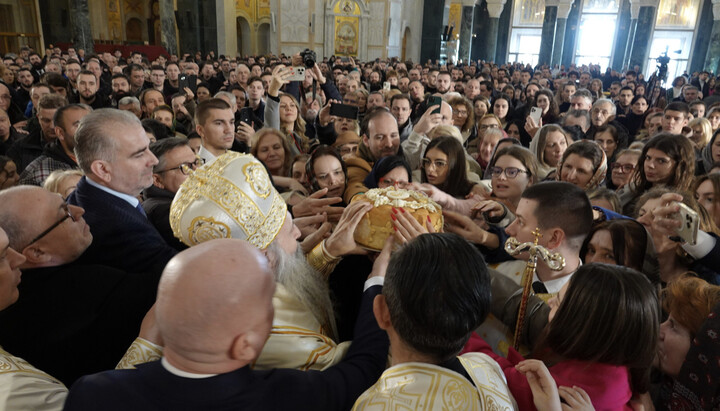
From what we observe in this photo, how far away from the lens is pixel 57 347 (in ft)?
5.38

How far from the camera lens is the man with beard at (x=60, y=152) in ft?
12.3

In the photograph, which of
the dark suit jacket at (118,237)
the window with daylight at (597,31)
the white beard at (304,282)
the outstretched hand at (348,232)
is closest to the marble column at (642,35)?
the window with daylight at (597,31)

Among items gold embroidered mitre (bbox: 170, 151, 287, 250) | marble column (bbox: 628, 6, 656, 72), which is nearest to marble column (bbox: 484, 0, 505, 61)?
marble column (bbox: 628, 6, 656, 72)

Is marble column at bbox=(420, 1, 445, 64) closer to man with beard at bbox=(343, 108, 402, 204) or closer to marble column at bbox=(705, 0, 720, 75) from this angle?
marble column at bbox=(705, 0, 720, 75)

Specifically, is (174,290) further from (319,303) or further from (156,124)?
(156,124)

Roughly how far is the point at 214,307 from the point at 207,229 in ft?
2.51

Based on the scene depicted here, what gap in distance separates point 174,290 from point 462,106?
579cm

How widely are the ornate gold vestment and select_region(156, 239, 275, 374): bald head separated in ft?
1.18

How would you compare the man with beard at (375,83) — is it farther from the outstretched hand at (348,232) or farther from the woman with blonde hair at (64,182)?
the outstretched hand at (348,232)

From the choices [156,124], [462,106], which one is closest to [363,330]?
[156,124]

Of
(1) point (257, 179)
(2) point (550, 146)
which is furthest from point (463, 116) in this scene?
(1) point (257, 179)

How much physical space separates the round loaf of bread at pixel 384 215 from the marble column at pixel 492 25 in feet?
88.4

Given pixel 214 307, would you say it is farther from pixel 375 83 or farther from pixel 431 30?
pixel 431 30

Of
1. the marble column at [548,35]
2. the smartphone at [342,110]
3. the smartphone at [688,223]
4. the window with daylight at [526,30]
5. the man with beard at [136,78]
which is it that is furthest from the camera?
→ the window with daylight at [526,30]
